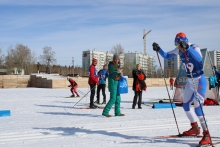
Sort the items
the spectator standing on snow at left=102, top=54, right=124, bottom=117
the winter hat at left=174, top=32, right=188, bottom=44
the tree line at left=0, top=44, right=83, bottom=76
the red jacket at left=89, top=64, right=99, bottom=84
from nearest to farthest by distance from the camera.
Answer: the winter hat at left=174, top=32, right=188, bottom=44 → the spectator standing on snow at left=102, top=54, right=124, bottom=117 → the red jacket at left=89, top=64, right=99, bottom=84 → the tree line at left=0, top=44, right=83, bottom=76

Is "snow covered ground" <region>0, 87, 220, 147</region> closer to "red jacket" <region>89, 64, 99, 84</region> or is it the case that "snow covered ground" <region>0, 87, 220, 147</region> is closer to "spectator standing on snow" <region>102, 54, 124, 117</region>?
"spectator standing on snow" <region>102, 54, 124, 117</region>

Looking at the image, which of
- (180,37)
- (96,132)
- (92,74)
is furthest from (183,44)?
(92,74)

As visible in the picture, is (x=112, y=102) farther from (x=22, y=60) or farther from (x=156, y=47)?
(x=22, y=60)

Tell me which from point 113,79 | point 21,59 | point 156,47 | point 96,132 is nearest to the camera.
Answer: point 156,47

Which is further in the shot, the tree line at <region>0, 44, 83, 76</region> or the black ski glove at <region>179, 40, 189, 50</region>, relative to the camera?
the tree line at <region>0, 44, 83, 76</region>

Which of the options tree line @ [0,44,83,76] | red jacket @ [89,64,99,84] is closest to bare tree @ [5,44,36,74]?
tree line @ [0,44,83,76]

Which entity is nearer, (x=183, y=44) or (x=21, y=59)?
(x=183, y=44)

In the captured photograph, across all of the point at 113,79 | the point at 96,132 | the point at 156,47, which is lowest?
the point at 96,132

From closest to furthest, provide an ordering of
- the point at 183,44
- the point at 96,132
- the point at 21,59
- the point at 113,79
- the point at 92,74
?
the point at 183,44
the point at 96,132
the point at 113,79
the point at 92,74
the point at 21,59

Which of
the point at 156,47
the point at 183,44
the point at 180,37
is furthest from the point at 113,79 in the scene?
the point at 183,44

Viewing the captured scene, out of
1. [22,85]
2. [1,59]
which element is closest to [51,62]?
[1,59]

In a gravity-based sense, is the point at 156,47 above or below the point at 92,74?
above

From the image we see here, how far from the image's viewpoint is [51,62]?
189ft

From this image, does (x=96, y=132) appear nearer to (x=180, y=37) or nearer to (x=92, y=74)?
(x=180, y=37)
